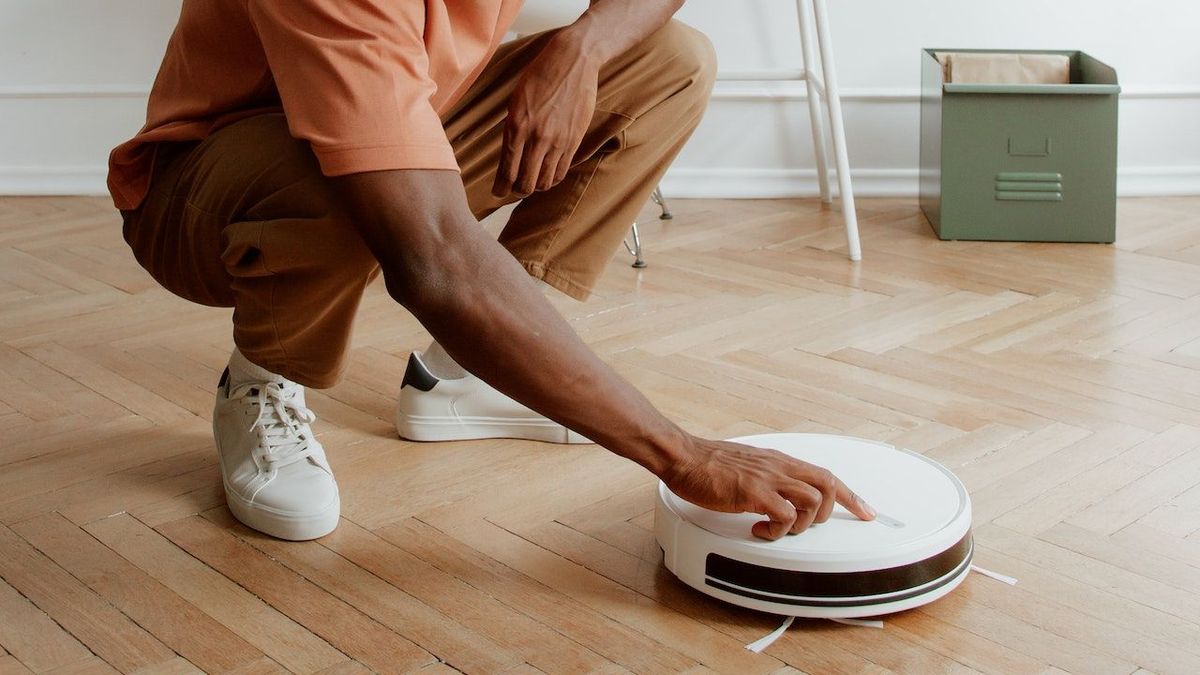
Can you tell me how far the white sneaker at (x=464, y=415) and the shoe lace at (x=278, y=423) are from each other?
6.0 inches

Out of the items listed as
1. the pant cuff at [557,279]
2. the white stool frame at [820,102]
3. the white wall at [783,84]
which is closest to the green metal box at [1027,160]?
the white stool frame at [820,102]

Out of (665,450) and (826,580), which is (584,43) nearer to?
(665,450)

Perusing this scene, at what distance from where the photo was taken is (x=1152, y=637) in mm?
1120

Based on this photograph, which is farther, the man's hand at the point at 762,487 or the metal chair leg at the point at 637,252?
the metal chair leg at the point at 637,252

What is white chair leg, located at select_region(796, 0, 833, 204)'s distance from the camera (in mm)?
2686

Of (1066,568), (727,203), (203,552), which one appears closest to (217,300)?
(203,552)

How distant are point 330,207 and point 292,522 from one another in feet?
1.15

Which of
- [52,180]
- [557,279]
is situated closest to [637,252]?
[557,279]

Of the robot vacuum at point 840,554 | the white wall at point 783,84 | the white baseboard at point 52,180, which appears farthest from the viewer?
the white baseboard at point 52,180

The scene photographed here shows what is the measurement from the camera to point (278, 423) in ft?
4.74

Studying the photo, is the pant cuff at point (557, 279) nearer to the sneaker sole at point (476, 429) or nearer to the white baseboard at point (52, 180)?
the sneaker sole at point (476, 429)

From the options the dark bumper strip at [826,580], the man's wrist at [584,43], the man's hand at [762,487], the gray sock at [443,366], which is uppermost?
the man's wrist at [584,43]

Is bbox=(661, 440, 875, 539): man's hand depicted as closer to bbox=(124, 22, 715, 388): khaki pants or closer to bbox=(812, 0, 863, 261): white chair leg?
bbox=(124, 22, 715, 388): khaki pants

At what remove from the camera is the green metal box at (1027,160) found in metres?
2.47
